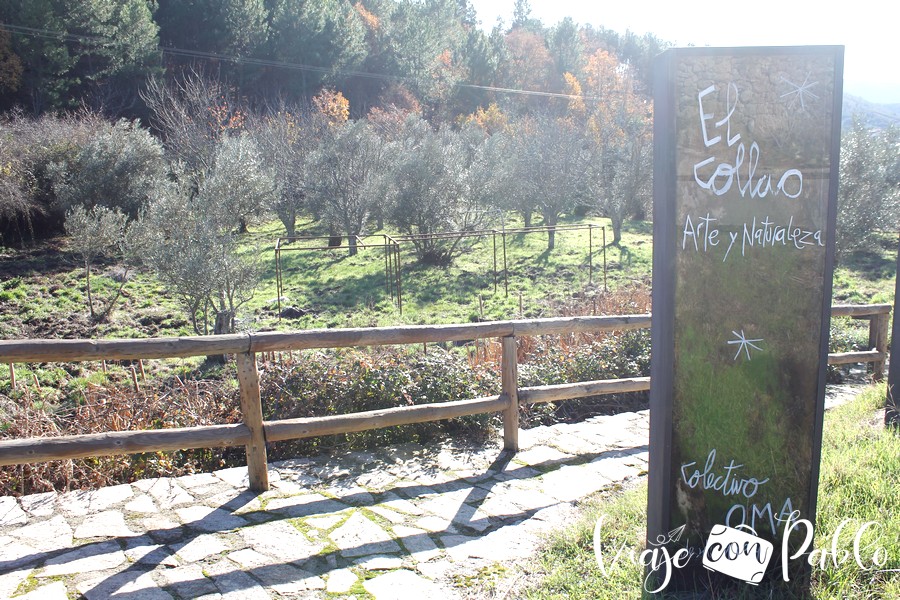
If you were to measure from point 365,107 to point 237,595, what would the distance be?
1486 inches

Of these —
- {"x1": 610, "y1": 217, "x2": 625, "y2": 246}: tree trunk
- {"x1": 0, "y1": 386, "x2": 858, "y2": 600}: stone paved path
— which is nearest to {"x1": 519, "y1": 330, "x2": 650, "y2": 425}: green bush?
{"x1": 0, "y1": 386, "x2": 858, "y2": 600}: stone paved path

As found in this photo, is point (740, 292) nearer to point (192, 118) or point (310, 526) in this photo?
point (310, 526)

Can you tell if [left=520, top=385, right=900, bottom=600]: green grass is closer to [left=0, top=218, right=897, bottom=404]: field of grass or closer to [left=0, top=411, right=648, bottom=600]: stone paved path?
[left=0, top=411, right=648, bottom=600]: stone paved path

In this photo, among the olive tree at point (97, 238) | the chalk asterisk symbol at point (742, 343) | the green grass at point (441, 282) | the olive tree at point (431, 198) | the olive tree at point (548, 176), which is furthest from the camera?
the olive tree at point (548, 176)

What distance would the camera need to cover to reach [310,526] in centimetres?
379

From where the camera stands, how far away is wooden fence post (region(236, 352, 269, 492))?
13.7 ft

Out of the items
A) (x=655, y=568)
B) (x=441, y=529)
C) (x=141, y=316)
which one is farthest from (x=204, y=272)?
(x=655, y=568)

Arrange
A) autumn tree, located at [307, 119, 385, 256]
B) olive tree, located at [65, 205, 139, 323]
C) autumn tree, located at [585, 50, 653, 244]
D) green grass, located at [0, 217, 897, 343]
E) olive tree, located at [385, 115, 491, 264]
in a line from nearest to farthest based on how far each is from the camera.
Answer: green grass, located at [0, 217, 897, 343], olive tree, located at [65, 205, 139, 323], olive tree, located at [385, 115, 491, 264], autumn tree, located at [307, 119, 385, 256], autumn tree, located at [585, 50, 653, 244]

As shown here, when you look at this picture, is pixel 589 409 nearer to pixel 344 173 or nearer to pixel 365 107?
pixel 344 173

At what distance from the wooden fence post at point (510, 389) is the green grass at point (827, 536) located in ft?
3.38

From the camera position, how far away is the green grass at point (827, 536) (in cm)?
269

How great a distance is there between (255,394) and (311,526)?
89 cm

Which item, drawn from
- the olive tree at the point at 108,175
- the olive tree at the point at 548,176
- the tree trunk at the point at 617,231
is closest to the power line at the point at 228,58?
the olive tree at the point at 108,175

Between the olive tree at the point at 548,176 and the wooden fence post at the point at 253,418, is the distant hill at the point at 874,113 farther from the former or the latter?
the wooden fence post at the point at 253,418
